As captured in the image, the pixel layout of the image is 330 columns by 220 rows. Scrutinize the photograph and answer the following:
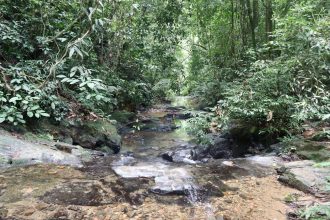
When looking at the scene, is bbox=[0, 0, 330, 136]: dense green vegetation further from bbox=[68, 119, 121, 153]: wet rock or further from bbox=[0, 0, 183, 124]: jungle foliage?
bbox=[68, 119, 121, 153]: wet rock

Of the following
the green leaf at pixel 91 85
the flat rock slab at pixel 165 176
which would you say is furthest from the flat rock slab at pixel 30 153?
the green leaf at pixel 91 85

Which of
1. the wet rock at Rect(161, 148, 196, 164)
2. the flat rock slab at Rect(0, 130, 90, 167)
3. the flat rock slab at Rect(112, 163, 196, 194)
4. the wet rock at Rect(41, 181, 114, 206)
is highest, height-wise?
the flat rock slab at Rect(0, 130, 90, 167)

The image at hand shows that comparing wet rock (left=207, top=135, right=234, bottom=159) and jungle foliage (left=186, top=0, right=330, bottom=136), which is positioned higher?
jungle foliage (left=186, top=0, right=330, bottom=136)

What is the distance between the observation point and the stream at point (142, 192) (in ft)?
11.0

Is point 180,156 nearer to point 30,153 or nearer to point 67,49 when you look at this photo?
point 30,153

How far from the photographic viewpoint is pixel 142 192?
399 centimetres

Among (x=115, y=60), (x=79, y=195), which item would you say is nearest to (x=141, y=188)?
(x=79, y=195)

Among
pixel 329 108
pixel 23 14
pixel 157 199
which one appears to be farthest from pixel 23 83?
pixel 329 108

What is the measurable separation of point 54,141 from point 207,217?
400cm

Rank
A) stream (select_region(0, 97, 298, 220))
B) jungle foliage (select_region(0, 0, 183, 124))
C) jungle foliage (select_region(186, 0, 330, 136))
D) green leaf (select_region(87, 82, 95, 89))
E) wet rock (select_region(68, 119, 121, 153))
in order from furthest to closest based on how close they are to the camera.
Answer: wet rock (select_region(68, 119, 121, 153)) < jungle foliage (select_region(186, 0, 330, 136)) < jungle foliage (select_region(0, 0, 183, 124)) < green leaf (select_region(87, 82, 95, 89)) < stream (select_region(0, 97, 298, 220))

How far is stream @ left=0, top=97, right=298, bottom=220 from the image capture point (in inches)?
132

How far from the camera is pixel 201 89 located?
1414cm

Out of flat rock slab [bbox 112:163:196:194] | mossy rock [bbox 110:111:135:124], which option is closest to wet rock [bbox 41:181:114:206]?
flat rock slab [bbox 112:163:196:194]

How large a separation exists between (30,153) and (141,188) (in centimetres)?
209
